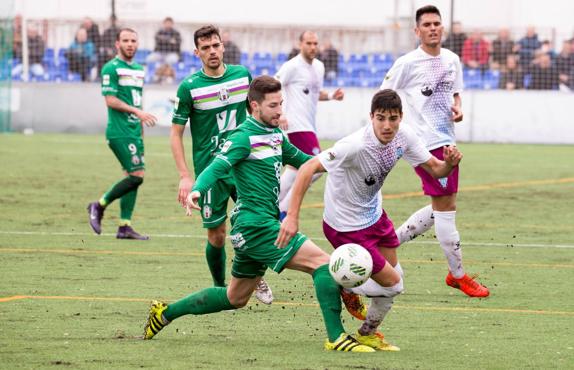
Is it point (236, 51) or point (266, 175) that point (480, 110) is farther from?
point (266, 175)

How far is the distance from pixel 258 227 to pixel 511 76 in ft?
76.1

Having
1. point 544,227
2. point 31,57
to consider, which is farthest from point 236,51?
point 544,227

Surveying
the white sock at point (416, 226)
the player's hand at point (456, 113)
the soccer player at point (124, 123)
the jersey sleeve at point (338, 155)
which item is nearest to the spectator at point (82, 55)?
the soccer player at point (124, 123)

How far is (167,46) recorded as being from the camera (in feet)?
106

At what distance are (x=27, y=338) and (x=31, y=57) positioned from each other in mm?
26409

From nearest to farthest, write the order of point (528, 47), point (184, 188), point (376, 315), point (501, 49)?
point (376, 315) → point (184, 188) → point (528, 47) → point (501, 49)

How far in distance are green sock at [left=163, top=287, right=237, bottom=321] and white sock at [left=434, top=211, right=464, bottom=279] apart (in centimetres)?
268

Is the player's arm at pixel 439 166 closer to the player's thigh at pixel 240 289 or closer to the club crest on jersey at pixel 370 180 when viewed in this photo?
the club crest on jersey at pixel 370 180

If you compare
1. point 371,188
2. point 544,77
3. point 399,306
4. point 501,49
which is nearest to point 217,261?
point 399,306

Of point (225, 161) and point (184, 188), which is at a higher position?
point (225, 161)

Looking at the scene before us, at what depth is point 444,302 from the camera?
9227mm

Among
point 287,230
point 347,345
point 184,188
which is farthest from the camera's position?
point 184,188

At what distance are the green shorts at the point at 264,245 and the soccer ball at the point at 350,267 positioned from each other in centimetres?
29

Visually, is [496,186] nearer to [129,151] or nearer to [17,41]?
[129,151]
